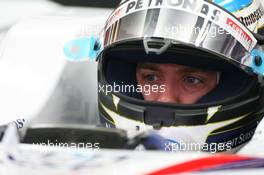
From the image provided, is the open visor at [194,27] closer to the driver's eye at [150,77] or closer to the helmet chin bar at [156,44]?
the helmet chin bar at [156,44]

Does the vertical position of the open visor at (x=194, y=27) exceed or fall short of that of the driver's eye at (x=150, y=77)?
it exceeds it

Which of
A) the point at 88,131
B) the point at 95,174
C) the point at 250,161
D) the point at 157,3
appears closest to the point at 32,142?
the point at 88,131

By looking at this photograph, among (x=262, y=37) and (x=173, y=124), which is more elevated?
(x=262, y=37)

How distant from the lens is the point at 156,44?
1.55 metres

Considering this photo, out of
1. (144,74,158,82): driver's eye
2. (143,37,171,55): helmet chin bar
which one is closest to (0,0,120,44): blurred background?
(144,74,158,82): driver's eye

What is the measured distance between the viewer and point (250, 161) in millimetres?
1023

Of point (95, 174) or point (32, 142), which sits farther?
point (32, 142)

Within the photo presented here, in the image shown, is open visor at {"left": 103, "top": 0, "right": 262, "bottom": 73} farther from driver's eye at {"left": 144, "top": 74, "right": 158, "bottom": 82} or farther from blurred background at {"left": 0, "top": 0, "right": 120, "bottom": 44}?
blurred background at {"left": 0, "top": 0, "right": 120, "bottom": 44}

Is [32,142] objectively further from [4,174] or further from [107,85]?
[107,85]

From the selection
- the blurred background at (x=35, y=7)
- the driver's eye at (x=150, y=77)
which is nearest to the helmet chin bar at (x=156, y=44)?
the driver's eye at (x=150, y=77)

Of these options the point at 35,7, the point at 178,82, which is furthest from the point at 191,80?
the point at 35,7

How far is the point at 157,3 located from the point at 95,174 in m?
0.69

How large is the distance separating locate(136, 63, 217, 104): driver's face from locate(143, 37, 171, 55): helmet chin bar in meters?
0.11

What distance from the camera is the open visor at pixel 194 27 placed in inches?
60.5
